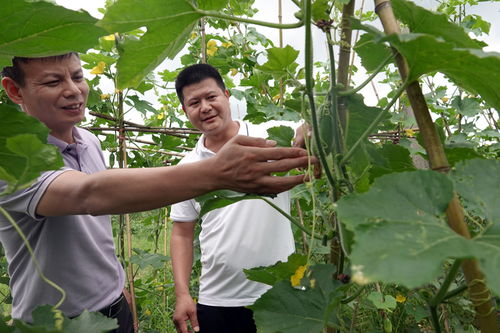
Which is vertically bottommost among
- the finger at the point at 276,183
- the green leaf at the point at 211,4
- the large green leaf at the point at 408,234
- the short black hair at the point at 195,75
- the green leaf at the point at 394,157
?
the large green leaf at the point at 408,234

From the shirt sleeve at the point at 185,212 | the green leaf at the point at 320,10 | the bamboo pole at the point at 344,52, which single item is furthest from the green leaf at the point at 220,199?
the shirt sleeve at the point at 185,212

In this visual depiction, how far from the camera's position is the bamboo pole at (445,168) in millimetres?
534

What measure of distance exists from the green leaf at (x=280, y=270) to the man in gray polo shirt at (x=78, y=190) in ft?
0.48

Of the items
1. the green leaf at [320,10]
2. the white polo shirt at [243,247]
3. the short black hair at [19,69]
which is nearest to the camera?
the green leaf at [320,10]

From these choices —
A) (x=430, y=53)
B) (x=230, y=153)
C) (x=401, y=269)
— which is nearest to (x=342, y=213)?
(x=401, y=269)

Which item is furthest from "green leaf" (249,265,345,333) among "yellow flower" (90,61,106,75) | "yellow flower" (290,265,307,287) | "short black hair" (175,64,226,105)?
"yellow flower" (90,61,106,75)

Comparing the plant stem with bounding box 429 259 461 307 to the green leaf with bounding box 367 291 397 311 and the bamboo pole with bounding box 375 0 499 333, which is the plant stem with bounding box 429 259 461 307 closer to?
the bamboo pole with bounding box 375 0 499 333

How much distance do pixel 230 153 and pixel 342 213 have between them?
0.47 metres

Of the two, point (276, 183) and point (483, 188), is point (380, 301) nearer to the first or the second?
point (276, 183)

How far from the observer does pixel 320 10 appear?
68 centimetres

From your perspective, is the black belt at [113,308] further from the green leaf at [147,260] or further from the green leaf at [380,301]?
the green leaf at [380,301]

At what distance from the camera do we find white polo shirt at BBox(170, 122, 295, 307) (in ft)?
6.21

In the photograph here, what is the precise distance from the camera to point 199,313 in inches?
82.0

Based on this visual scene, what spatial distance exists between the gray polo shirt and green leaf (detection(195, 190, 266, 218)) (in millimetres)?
703
